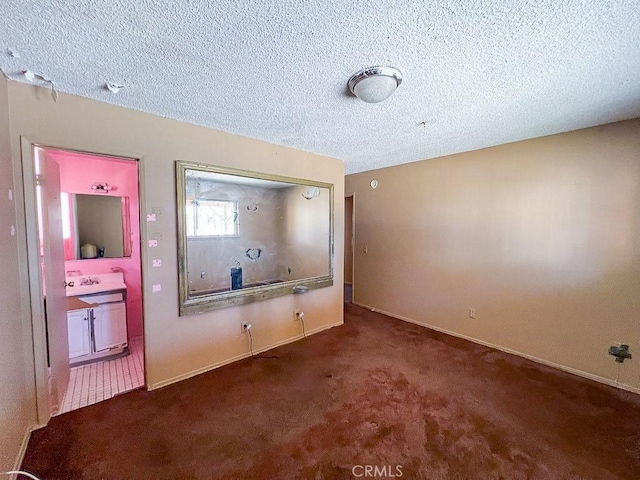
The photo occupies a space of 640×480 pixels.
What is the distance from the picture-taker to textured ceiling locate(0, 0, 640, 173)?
1.14 m

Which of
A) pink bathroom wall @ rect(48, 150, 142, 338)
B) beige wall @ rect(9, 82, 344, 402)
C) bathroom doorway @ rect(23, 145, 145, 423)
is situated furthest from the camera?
pink bathroom wall @ rect(48, 150, 142, 338)

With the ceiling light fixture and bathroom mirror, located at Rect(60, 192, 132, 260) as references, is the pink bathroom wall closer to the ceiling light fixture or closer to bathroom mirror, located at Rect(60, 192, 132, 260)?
bathroom mirror, located at Rect(60, 192, 132, 260)

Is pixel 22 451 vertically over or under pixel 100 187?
under

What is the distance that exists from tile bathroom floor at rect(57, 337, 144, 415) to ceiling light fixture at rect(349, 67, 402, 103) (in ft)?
9.72

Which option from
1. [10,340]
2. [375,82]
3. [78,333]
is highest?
[375,82]

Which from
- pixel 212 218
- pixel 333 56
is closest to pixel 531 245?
pixel 333 56

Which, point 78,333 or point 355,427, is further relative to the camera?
point 78,333

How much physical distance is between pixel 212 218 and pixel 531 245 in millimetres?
3384

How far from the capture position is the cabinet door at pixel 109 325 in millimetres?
2719

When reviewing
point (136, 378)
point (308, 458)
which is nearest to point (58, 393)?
point (136, 378)

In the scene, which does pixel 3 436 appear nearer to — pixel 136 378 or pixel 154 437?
pixel 154 437

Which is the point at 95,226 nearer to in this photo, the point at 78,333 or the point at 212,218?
the point at 78,333

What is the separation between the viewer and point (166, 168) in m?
2.27

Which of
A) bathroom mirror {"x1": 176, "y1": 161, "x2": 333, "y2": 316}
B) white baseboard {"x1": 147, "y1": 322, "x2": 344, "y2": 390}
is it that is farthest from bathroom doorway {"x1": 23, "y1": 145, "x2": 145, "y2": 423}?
bathroom mirror {"x1": 176, "y1": 161, "x2": 333, "y2": 316}
